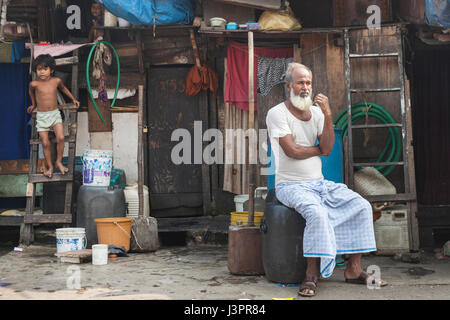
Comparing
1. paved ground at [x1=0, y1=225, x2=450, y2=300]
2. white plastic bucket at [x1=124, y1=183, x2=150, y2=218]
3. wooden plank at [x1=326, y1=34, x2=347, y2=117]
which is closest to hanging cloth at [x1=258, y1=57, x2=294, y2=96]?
wooden plank at [x1=326, y1=34, x2=347, y2=117]

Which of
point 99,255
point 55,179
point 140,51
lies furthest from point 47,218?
point 140,51

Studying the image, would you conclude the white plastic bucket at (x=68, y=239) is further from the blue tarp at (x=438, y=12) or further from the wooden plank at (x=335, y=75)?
the blue tarp at (x=438, y=12)

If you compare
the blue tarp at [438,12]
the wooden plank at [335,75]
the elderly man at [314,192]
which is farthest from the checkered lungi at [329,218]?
the blue tarp at [438,12]

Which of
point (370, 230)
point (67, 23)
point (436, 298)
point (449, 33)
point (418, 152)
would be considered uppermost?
point (67, 23)

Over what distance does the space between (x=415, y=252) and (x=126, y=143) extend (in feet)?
15.4

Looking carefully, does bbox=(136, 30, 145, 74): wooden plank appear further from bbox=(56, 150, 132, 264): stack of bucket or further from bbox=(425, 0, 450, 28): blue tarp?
bbox=(425, 0, 450, 28): blue tarp

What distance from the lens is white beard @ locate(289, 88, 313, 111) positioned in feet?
16.6

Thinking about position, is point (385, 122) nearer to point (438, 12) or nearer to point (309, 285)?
point (438, 12)

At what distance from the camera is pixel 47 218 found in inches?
296

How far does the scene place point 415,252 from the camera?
662 centimetres

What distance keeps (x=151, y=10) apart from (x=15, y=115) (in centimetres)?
303

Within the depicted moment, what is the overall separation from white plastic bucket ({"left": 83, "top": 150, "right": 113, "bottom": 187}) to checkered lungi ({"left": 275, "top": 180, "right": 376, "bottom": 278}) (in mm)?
3075
